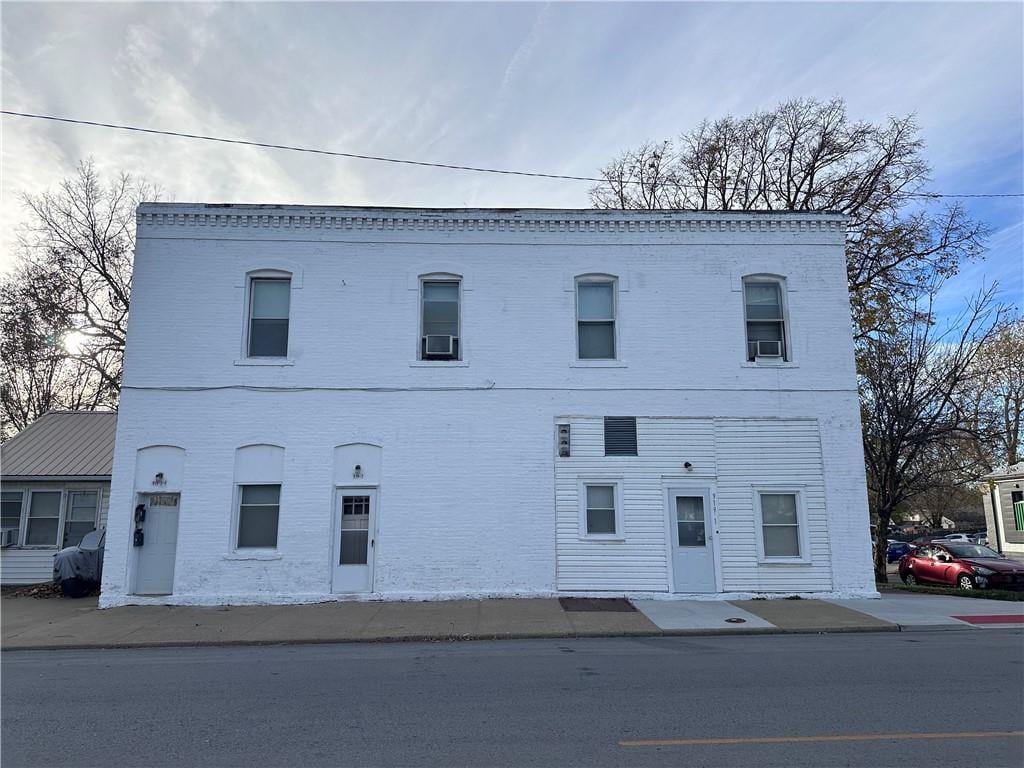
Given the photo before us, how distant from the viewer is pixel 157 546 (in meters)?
13.3

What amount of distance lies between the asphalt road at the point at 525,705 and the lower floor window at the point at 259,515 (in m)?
3.88

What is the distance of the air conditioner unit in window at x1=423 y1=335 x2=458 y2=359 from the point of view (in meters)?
13.8

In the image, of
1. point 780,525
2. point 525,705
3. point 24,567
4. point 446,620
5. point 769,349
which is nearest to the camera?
point 525,705

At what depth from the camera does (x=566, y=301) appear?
46.2 ft

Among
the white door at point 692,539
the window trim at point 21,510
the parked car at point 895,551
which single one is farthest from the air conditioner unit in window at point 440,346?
the parked car at point 895,551

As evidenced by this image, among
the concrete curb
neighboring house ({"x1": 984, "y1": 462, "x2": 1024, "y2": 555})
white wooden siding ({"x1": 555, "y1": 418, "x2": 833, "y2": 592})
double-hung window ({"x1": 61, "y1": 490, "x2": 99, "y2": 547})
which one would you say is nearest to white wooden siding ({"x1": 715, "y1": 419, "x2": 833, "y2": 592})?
white wooden siding ({"x1": 555, "y1": 418, "x2": 833, "y2": 592})

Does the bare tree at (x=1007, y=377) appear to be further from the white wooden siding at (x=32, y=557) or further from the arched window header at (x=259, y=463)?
the white wooden siding at (x=32, y=557)

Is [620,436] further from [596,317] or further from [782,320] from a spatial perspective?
[782,320]

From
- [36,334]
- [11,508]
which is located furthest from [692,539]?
[36,334]

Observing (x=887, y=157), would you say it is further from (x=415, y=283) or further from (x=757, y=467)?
(x=415, y=283)

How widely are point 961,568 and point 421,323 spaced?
14.9 meters

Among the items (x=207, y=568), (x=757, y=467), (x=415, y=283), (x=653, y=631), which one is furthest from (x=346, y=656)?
(x=757, y=467)

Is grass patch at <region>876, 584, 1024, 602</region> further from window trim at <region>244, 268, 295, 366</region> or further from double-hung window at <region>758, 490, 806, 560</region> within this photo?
window trim at <region>244, 268, 295, 366</region>

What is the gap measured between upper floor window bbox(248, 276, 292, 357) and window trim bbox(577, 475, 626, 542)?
6.38 metres
